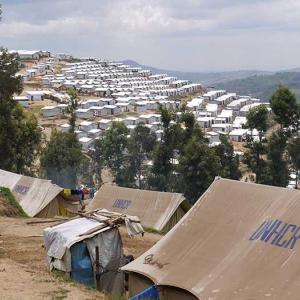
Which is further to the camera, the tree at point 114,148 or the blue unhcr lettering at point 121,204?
the tree at point 114,148

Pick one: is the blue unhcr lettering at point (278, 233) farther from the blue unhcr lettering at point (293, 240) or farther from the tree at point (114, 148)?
the tree at point (114, 148)

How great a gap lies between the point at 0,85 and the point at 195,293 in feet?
76.7

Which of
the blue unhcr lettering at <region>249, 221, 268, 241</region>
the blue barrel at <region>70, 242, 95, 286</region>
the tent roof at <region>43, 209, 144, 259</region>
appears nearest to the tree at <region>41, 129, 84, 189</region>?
the tent roof at <region>43, 209, 144, 259</region>

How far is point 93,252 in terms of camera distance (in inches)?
414

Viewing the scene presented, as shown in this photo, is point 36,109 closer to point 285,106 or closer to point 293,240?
point 285,106

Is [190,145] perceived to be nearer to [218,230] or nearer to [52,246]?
[52,246]

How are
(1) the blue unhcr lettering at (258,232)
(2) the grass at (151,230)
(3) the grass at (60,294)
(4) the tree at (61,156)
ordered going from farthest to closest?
(4) the tree at (61,156) < (2) the grass at (151,230) < (3) the grass at (60,294) < (1) the blue unhcr lettering at (258,232)

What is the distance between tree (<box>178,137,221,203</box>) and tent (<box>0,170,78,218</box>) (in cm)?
944

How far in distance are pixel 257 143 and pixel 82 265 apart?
2127 cm

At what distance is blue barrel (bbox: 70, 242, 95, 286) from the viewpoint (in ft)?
34.4

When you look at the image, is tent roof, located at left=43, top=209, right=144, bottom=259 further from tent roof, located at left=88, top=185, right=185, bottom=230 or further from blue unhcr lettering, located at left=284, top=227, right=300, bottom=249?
tent roof, located at left=88, top=185, right=185, bottom=230

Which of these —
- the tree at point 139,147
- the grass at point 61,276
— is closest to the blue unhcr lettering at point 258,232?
the grass at point 61,276

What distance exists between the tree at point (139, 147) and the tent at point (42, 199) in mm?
19924

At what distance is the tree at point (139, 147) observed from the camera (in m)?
41.7
